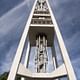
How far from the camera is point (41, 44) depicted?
27.0m

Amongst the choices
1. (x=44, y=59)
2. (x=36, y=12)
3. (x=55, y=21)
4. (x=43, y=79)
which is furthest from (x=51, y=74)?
(x=36, y=12)

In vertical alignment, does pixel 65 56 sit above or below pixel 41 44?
below

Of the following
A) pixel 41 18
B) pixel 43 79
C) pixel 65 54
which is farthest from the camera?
pixel 41 18

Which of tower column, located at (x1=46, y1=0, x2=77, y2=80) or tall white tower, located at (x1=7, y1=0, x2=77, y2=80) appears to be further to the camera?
tall white tower, located at (x1=7, y1=0, x2=77, y2=80)

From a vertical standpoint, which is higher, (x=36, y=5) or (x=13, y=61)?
(x=36, y=5)

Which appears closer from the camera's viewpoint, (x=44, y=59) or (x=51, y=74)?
(x=51, y=74)

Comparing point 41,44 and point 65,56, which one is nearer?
point 65,56

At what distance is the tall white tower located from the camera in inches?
798

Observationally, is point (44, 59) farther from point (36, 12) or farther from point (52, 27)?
point (36, 12)

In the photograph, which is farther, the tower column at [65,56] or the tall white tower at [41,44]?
the tall white tower at [41,44]

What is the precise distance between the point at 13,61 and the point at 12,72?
1.17 m

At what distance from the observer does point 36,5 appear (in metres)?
27.8

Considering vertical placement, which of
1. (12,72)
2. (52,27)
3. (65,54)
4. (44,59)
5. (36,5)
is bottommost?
(12,72)

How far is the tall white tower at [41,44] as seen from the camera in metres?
20.3
